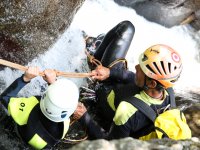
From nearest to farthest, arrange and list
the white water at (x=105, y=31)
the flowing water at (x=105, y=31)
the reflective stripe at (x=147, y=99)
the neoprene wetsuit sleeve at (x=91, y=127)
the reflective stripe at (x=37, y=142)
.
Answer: the reflective stripe at (x=37, y=142) < the reflective stripe at (x=147, y=99) < the neoprene wetsuit sleeve at (x=91, y=127) < the flowing water at (x=105, y=31) < the white water at (x=105, y=31)

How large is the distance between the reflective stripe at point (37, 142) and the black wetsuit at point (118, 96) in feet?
2.26

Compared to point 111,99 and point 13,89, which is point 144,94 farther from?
point 13,89

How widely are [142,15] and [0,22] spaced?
447 centimetres

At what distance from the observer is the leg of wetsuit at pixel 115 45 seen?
18.7ft

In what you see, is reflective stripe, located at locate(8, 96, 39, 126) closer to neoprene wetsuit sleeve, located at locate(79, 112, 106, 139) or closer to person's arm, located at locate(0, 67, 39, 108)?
person's arm, located at locate(0, 67, 39, 108)

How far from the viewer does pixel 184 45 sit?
9125mm

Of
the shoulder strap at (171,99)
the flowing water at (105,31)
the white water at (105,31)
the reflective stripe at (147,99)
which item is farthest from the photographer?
the white water at (105,31)

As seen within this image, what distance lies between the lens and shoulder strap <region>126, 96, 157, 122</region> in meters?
4.01

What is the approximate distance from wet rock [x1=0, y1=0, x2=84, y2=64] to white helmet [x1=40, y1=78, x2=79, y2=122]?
72.6 inches

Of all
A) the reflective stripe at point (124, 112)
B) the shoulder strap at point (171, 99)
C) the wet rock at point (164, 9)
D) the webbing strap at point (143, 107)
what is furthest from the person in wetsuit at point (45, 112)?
the wet rock at point (164, 9)

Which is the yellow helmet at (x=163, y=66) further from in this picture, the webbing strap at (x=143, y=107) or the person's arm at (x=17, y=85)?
the person's arm at (x=17, y=85)

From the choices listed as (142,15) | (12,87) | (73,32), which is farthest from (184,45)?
(12,87)

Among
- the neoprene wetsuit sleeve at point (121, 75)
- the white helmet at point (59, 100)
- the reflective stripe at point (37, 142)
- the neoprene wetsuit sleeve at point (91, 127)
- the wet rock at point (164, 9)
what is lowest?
the wet rock at point (164, 9)

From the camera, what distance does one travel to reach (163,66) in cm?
409
